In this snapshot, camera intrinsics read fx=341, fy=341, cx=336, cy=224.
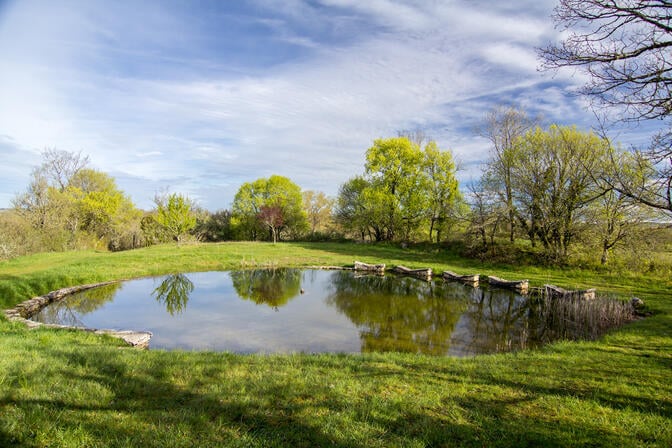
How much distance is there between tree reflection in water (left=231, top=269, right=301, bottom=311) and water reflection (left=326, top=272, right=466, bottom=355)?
1.75 metres

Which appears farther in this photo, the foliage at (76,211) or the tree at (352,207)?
the tree at (352,207)

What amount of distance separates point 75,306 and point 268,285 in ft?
22.0

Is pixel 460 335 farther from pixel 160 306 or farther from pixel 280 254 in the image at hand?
pixel 280 254

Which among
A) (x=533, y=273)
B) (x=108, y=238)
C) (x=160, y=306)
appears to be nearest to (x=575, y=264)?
(x=533, y=273)

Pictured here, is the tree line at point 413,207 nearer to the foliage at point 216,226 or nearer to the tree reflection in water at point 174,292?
the foliage at point 216,226

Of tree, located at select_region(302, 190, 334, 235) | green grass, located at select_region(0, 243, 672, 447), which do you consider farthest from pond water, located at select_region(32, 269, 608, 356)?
tree, located at select_region(302, 190, 334, 235)

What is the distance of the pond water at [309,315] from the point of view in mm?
7973

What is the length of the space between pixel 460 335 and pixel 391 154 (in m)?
23.6

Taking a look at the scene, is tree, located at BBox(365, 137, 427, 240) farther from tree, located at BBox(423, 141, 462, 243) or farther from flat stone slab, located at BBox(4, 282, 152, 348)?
flat stone slab, located at BBox(4, 282, 152, 348)

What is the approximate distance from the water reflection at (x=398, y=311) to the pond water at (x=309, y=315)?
0.03m

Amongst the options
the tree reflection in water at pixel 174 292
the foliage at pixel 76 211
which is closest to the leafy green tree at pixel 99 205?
the foliage at pixel 76 211

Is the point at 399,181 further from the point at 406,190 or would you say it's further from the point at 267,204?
the point at 267,204

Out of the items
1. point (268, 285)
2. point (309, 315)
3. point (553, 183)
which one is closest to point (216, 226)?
point (268, 285)

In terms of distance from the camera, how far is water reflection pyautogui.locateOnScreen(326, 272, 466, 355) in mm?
8109
